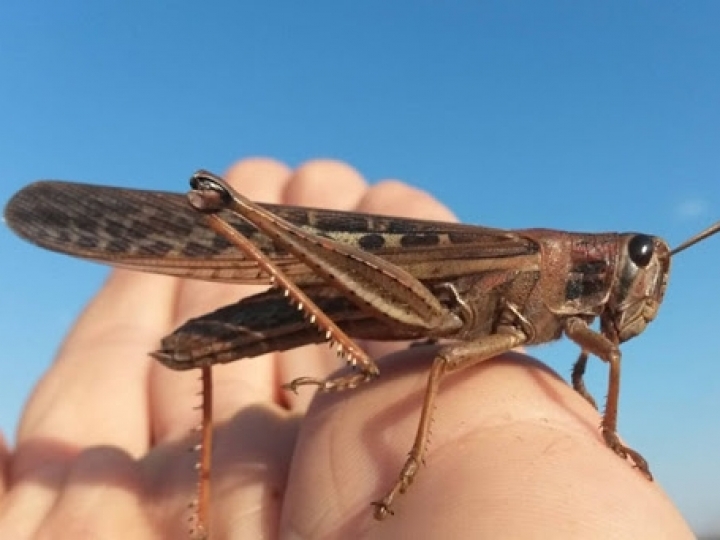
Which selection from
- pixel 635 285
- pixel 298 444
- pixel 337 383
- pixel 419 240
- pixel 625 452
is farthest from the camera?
pixel 635 285

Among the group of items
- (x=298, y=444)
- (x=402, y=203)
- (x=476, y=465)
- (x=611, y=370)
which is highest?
(x=402, y=203)

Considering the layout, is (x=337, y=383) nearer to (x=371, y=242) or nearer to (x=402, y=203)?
(x=371, y=242)

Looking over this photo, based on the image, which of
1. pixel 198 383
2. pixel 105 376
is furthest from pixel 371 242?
pixel 105 376

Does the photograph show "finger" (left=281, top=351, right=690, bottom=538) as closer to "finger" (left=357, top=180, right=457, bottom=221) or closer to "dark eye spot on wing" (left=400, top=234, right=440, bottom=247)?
"dark eye spot on wing" (left=400, top=234, right=440, bottom=247)

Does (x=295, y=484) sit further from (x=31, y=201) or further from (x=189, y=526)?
(x=31, y=201)

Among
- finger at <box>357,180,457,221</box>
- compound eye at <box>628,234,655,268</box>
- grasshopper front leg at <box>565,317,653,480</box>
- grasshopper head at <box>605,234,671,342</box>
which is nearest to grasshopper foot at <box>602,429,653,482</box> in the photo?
grasshopper front leg at <box>565,317,653,480</box>

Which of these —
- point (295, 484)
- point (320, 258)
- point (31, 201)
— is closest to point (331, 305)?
point (320, 258)
